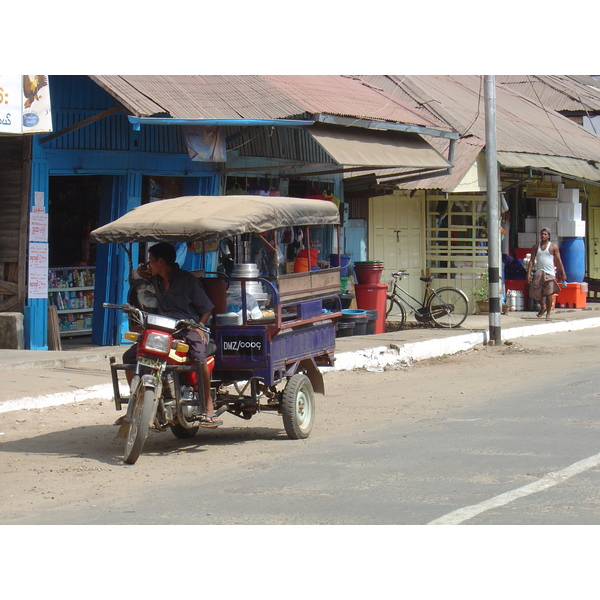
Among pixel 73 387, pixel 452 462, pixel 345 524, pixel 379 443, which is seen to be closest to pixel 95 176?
pixel 73 387

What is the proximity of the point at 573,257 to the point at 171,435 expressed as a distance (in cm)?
1610

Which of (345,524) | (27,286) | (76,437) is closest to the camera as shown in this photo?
(345,524)

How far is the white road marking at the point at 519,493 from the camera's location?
5062 millimetres

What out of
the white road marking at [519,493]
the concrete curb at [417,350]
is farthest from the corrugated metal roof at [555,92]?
the white road marking at [519,493]

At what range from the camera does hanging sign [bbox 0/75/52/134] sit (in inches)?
413

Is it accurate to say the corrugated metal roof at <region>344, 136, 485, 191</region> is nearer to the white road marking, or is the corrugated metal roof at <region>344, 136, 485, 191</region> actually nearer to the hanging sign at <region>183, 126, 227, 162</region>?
the hanging sign at <region>183, 126, 227, 162</region>

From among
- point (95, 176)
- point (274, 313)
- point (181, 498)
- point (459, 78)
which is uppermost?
point (459, 78)

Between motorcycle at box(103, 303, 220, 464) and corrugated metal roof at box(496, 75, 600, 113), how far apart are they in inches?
852

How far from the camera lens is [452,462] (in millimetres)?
6555

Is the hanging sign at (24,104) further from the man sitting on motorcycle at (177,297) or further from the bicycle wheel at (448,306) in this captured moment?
the bicycle wheel at (448,306)

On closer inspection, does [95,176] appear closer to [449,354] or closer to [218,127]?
[218,127]

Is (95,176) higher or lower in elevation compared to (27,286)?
higher

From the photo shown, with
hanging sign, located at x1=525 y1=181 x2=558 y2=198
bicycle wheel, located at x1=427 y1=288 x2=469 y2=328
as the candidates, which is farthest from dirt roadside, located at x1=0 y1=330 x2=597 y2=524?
hanging sign, located at x1=525 y1=181 x2=558 y2=198

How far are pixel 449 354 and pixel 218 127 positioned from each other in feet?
17.2
